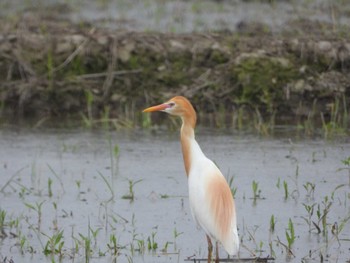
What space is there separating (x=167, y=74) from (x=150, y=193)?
3724 mm

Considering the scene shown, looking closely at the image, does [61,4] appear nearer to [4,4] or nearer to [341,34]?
[4,4]

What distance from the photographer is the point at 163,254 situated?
6559mm

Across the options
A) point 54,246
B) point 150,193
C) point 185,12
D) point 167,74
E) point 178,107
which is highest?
point 178,107

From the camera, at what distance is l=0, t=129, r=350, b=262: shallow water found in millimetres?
6727

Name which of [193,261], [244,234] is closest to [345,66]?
[244,234]

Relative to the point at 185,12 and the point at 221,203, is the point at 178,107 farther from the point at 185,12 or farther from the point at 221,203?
the point at 185,12

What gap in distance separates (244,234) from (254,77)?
4754 millimetres

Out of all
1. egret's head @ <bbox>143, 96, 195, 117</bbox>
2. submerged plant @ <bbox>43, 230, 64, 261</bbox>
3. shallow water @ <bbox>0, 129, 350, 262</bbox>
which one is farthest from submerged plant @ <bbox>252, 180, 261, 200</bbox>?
submerged plant @ <bbox>43, 230, 64, 261</bbox>

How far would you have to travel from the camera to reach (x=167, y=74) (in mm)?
11812

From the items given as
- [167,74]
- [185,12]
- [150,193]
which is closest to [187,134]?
[150,193]

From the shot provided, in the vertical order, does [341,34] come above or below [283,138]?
above

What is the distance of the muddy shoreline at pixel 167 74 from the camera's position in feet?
37.3

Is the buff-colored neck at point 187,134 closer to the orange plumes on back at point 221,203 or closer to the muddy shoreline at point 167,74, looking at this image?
the orange plumes on back at point 221,203

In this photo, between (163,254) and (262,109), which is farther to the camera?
(262,109)
